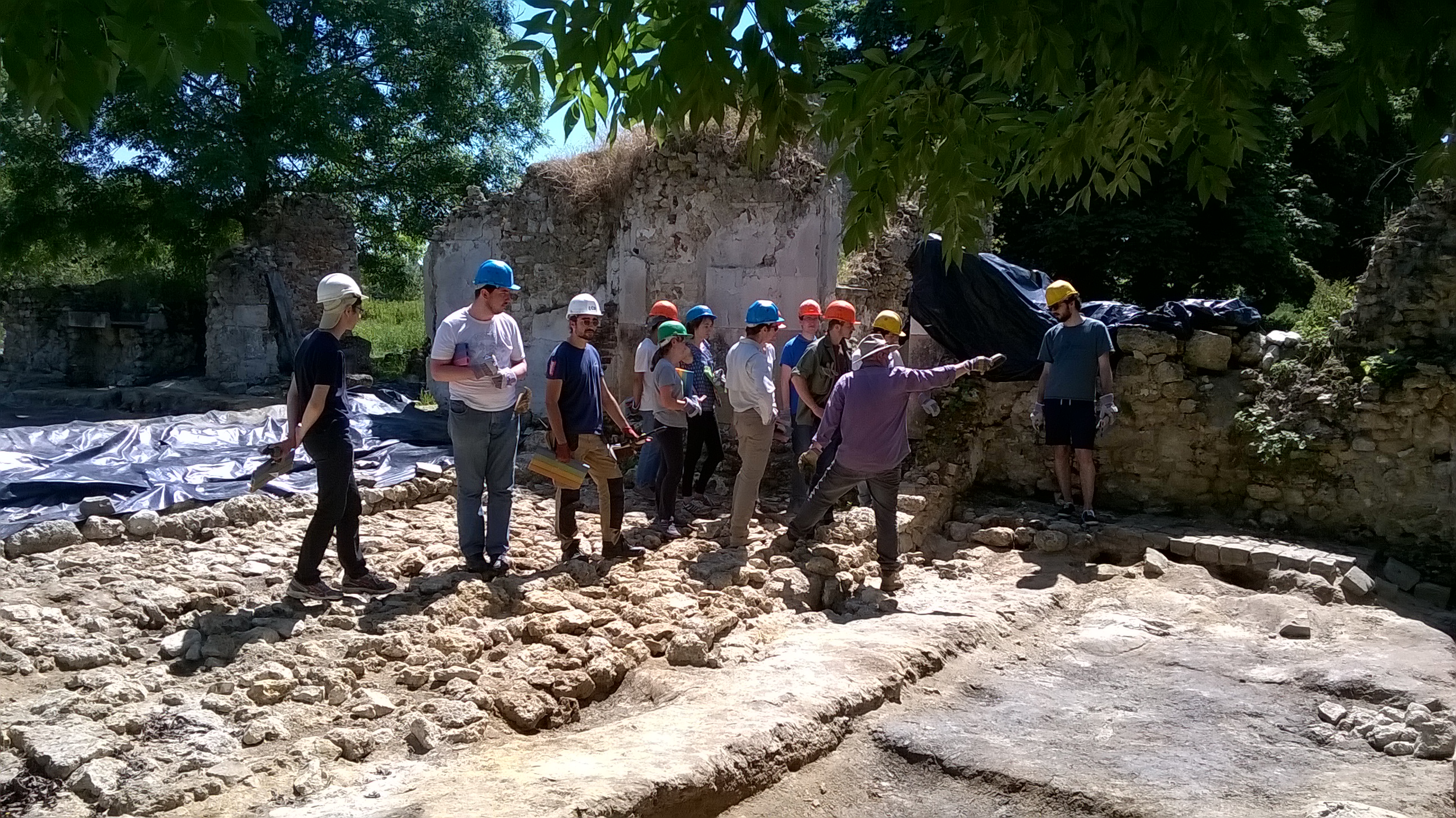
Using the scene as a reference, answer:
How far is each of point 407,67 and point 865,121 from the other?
18.6 m

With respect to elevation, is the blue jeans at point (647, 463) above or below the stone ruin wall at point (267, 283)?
below

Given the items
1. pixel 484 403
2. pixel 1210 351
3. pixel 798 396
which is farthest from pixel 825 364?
pixel 1210 351

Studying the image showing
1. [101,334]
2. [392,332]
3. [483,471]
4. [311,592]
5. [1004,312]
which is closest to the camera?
[311,592]

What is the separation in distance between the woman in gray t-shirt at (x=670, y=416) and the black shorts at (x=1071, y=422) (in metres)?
2.62

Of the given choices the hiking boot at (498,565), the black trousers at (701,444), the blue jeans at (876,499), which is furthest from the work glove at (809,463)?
the hiking boot at (498,565)

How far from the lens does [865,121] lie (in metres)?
3.09

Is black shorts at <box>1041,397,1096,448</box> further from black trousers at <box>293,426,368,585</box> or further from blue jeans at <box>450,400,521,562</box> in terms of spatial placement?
black trousers at <box>293,426,368,585</box>

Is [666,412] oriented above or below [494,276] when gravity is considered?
below

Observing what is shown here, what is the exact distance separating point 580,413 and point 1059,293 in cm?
365

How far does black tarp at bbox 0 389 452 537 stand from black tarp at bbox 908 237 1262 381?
172 inches

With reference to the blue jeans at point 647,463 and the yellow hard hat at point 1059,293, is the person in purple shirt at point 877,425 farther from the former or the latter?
the blue jeans at point 647,463

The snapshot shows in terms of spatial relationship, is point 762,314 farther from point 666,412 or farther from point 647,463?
point 647,463

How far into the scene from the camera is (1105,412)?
7527mm

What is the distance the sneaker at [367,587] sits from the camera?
541cm
